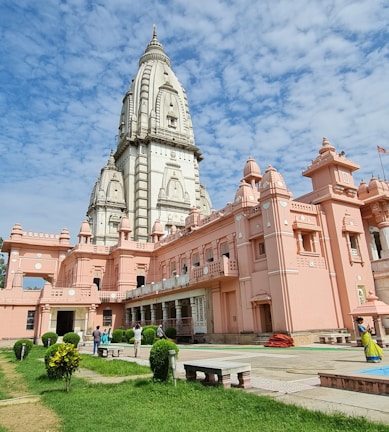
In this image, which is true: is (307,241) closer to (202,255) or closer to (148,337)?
(202,255)

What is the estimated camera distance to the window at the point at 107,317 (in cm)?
3597

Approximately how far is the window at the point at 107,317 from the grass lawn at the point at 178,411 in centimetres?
2730

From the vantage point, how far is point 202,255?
30469mm

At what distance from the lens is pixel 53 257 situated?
141ft

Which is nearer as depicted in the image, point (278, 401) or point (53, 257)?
point (278, 401)

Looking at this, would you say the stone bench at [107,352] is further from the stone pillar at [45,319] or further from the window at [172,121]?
the window at [172,121]

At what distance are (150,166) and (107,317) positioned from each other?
70.5 ft

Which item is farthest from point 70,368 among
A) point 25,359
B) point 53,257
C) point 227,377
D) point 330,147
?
point 53,257

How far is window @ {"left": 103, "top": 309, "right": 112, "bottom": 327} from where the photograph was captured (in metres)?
36.0

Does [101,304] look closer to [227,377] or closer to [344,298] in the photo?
[344,298]

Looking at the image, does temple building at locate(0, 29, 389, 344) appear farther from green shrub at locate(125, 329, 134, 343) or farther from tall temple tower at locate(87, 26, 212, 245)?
green shrub at locate(125, 329, 134, 343)

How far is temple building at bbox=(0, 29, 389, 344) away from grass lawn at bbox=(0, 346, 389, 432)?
1188 cm

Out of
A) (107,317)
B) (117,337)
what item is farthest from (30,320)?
(117,337)

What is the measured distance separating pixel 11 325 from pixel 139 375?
25247mm
